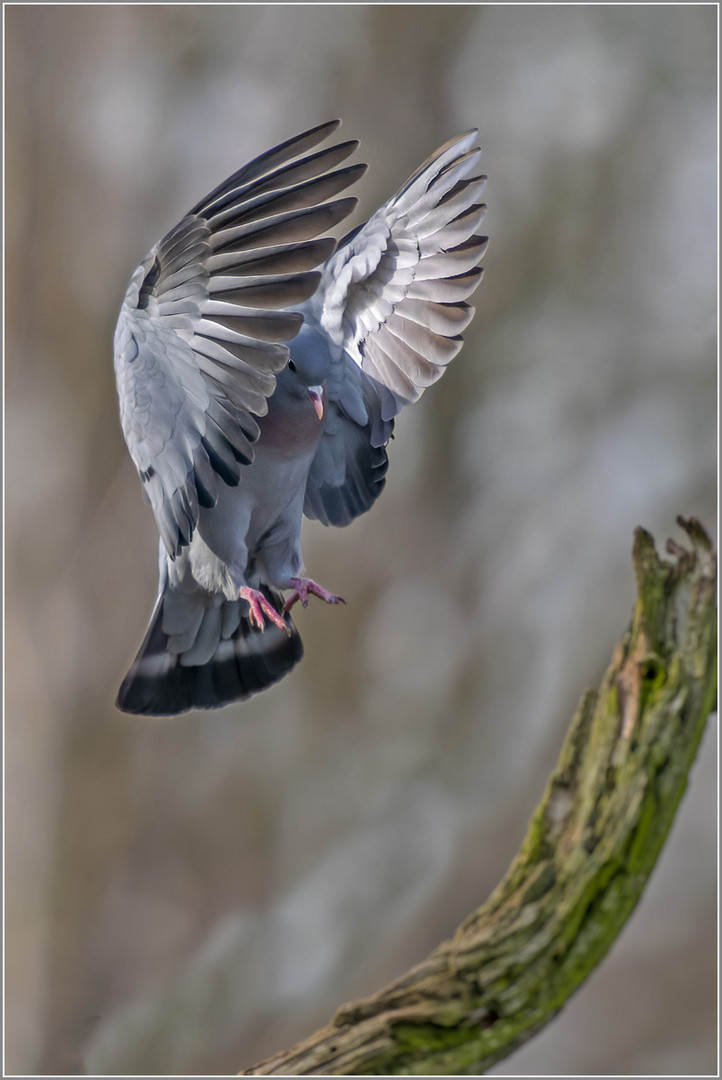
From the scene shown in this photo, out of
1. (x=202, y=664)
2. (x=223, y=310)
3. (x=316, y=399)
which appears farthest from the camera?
(x=202, y=664)

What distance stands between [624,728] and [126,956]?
2.73 ft

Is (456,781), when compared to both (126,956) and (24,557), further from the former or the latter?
(24,557)

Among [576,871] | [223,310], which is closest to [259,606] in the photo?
[223,310]

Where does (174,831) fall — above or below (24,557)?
below

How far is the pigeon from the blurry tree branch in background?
1.40 ft

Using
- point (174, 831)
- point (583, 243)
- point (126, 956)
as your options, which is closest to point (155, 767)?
point (174, 831)

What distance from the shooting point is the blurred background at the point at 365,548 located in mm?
1297

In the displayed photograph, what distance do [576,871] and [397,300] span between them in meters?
0.75

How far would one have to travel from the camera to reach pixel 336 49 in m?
1.29

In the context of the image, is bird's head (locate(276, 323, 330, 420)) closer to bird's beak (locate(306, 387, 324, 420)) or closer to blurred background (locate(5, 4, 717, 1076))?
bird's beak (locate(306, 387, 324, 420))

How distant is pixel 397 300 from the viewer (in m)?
0.96

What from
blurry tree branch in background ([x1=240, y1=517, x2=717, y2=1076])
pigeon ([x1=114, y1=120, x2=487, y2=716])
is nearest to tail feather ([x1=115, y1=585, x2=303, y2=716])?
pigeon ([x1=114, y1=120, x2=487, y2=716])

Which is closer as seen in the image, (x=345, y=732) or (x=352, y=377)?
(x=352, y=377)

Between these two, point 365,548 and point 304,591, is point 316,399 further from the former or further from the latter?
point 365,548
